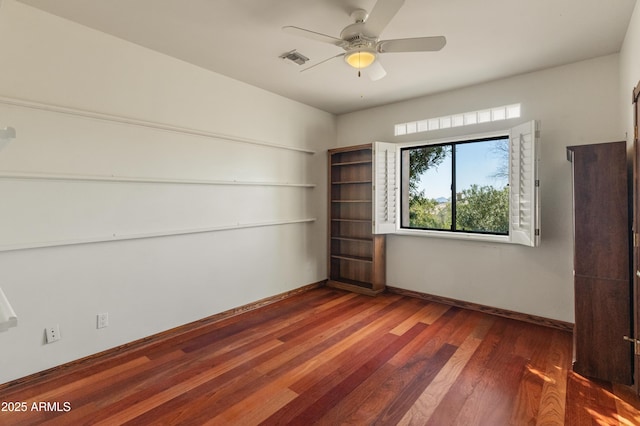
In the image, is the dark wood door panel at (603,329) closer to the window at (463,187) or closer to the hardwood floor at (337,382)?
the hardwood floor at (337,382)

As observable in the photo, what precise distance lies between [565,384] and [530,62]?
2891 mm

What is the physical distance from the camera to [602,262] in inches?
94.7

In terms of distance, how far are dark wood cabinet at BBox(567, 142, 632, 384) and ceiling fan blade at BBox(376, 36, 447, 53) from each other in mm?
1366

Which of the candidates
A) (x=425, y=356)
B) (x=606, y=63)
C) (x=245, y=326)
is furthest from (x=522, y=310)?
(x=245, y=326)

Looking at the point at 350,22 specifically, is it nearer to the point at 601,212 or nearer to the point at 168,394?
the point at 601,212

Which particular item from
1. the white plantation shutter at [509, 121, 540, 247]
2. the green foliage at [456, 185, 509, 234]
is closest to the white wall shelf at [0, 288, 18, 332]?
the white plantation shutter at [509, 121, 540, 247]

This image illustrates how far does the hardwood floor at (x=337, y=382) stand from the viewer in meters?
2.02

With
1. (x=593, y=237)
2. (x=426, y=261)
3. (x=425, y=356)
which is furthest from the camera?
(x=426, y=261)

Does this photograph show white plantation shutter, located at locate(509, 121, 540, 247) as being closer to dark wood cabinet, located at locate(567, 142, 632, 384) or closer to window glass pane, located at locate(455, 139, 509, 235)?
window glass pane, located at locate(455, 139, 509, 235)

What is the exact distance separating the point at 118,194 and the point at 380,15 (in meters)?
2.52

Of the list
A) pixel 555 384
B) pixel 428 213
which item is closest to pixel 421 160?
pixel 428 213

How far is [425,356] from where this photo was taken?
9.07ft

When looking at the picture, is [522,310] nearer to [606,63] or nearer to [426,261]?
[426,261]

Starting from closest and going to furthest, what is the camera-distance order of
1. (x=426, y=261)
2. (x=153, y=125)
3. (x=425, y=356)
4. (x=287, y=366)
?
(x=287, y=366)
(x=425, y=356)
(x=153, y=125)
(x=426, y=261)
